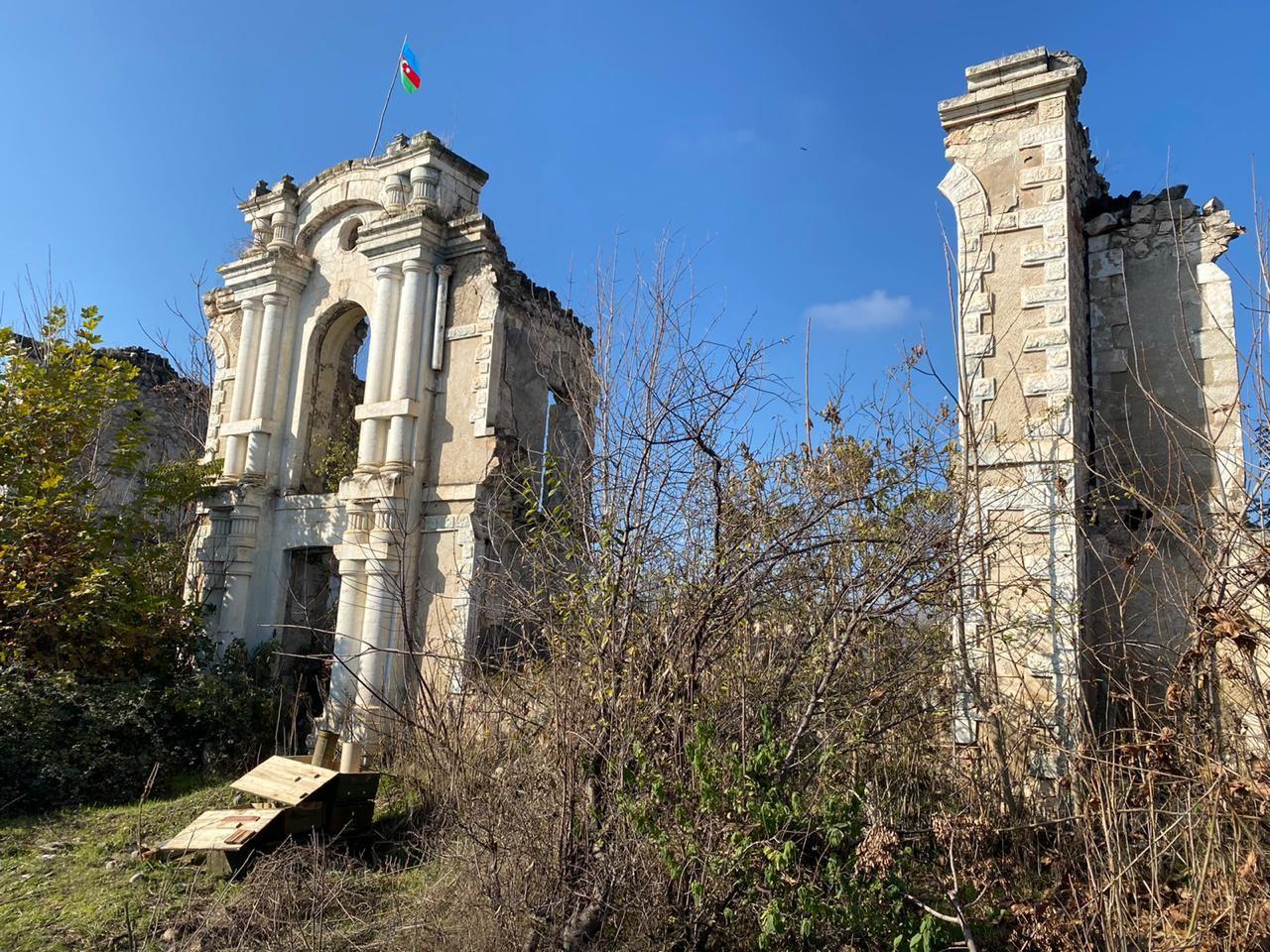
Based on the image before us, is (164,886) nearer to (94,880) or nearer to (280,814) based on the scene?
(94,880)

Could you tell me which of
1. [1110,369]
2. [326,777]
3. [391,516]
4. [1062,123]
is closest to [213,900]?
[326,777]

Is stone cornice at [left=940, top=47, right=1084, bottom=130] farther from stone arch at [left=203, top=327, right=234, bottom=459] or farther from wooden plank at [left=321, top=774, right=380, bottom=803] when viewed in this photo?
stone arch at [left=203, top=327, right=234, bottom=459]

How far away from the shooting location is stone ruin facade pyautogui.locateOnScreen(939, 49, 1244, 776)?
23.6 feet

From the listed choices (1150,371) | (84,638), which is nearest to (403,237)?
(84,638)

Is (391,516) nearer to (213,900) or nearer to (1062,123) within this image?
(213,900)

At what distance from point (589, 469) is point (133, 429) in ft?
26.4

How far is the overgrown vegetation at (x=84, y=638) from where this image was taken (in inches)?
386

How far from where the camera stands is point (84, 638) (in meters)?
11.0

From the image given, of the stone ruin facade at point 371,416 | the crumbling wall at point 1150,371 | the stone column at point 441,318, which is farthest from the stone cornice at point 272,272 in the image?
the crumbling wall at point 1150,371

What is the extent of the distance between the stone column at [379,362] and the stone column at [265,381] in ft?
5.65

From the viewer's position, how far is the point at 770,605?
581 centimetres

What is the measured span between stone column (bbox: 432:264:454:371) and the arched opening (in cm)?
180

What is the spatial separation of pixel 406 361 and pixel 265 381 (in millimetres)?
2594

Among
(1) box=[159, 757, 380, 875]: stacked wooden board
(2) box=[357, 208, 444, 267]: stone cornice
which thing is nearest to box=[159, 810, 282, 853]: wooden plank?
(1) box=[159, 757, 380, 875]: stacked wooden board
